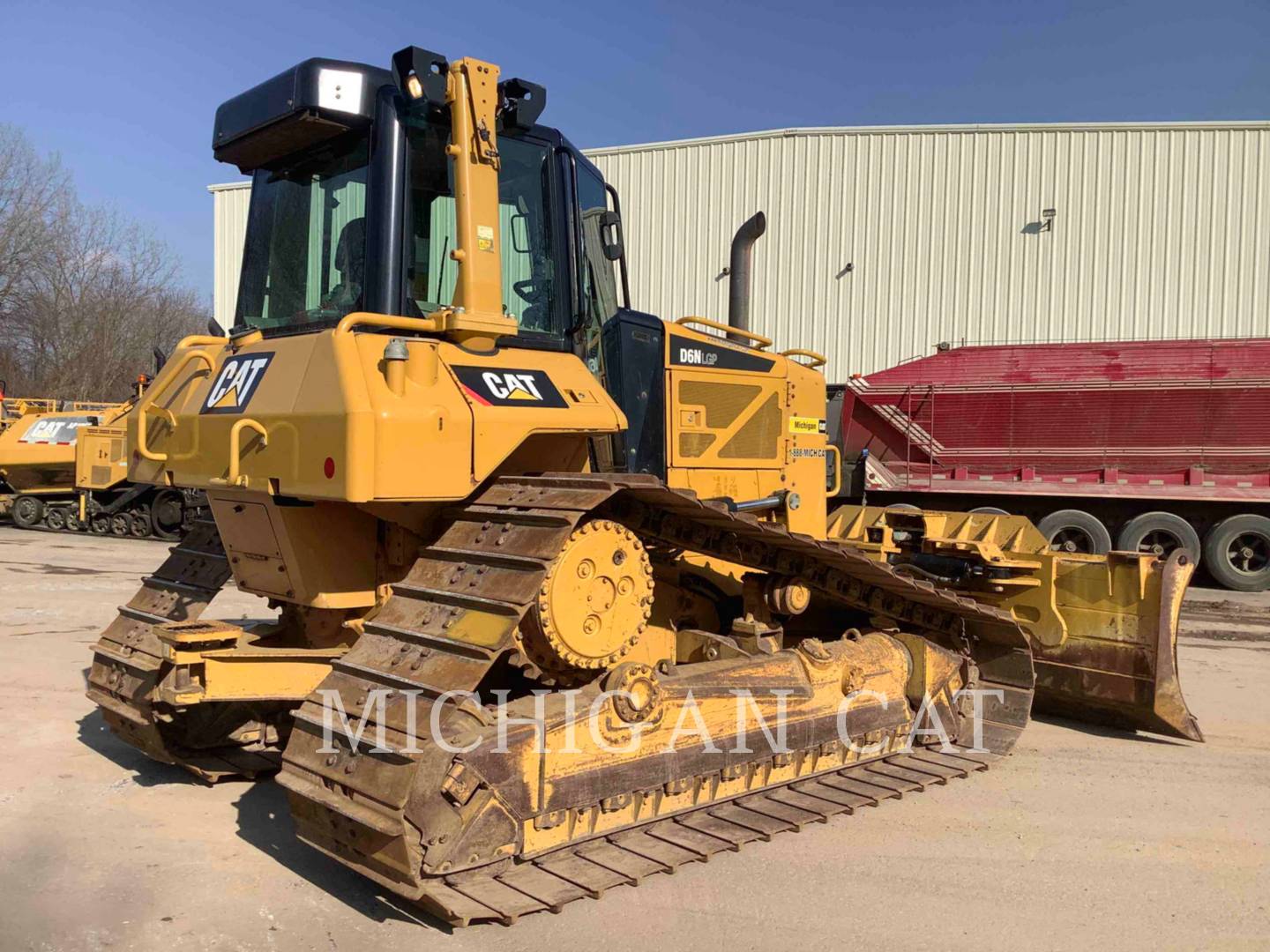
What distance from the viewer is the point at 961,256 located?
2094 centimetres

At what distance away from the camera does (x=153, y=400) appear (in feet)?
16.5

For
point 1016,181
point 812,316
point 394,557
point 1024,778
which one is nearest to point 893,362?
point 812,316

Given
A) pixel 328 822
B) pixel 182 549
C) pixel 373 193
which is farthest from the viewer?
pixel 182 549

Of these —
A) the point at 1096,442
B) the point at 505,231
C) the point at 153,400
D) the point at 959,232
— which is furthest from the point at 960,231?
the point at 153,400

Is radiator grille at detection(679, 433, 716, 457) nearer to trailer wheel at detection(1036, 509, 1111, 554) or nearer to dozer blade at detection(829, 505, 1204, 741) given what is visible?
dozer blade at detection(829, 505, 1204, 741)

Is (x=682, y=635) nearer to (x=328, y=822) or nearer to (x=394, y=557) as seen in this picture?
(x=394, y=557)

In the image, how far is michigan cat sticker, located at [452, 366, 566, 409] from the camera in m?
3.99

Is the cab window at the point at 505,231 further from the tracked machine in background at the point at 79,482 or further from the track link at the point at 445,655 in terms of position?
the tracked machine in background at the point at 79,482

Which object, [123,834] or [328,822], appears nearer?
[328,822]

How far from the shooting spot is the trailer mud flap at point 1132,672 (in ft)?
19.7

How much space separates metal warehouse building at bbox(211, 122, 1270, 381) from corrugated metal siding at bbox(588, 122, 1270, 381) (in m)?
0.03

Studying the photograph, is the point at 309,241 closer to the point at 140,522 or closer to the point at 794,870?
the point at 794,870

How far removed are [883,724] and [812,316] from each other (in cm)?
1743

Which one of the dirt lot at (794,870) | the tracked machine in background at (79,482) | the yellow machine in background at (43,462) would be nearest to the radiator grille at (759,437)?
the dirt lot at (794,870)
